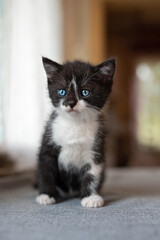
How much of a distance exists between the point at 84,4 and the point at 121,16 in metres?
2.58

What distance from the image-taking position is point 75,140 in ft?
4.09

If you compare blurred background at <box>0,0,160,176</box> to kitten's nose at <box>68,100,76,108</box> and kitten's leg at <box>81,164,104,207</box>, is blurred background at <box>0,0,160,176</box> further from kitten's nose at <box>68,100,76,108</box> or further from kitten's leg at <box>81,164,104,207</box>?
kitten's leg at <box>81,164,104,207</box>

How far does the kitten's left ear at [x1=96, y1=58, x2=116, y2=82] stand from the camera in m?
1.25

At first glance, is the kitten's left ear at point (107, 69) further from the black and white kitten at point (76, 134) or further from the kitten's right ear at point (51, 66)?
the kitten's right ear at point (51, 66)

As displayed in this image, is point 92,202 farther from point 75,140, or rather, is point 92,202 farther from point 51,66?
point 51,66

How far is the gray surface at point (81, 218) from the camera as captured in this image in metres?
0.84

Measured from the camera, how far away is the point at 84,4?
3.87 metres

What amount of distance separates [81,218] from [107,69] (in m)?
0.59

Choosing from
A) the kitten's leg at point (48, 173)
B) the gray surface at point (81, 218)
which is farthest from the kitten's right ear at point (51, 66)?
the gray surface at point (81, 218)

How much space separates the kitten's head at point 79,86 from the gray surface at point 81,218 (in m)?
0.37

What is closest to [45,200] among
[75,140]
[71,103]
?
[75,140]

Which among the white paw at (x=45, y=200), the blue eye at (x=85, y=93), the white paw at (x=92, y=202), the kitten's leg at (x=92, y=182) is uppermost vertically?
the blue eye at (x=85, y=93)

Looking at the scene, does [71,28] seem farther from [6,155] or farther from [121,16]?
[121,16]

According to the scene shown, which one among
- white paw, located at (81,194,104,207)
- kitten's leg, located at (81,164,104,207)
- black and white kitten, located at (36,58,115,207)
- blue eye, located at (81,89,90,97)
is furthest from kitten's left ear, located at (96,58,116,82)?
white paw, located at (81,194,104,207)
